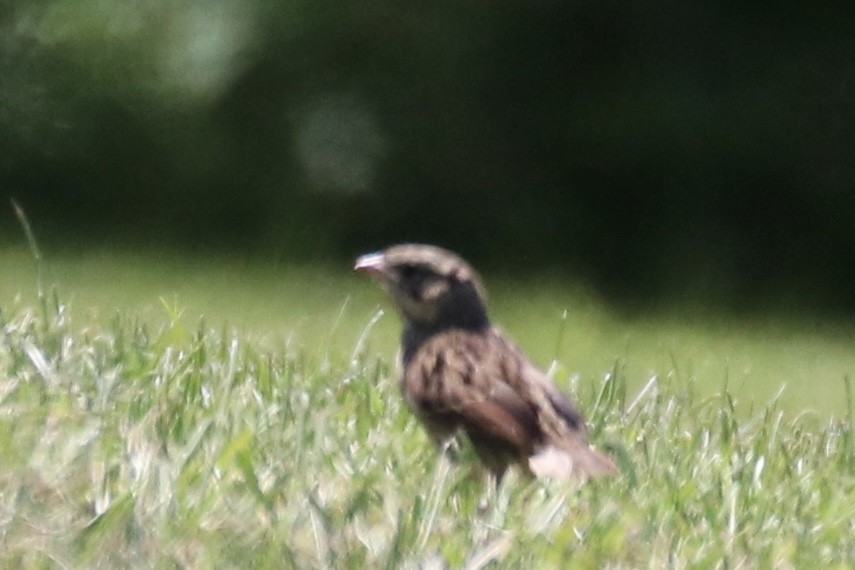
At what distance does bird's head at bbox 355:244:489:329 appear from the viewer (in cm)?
652

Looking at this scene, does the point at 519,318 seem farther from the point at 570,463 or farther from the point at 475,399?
the point at 570,463

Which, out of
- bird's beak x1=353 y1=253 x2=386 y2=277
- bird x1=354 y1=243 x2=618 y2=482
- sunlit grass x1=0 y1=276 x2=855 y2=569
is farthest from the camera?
bird's beak x1=353 y1=253 x2=386 y2=277

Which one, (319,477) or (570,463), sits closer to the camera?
(319,477)

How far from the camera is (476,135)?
493 inches

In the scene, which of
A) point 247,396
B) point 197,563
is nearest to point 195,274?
point 247,396

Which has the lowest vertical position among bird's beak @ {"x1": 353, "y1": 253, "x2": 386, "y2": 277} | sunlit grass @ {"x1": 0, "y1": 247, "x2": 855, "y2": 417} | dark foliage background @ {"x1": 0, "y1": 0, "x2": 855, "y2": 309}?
sunlit grass @ {"x1": 0, "y1": 247, "x2": 855, "y2": 417}

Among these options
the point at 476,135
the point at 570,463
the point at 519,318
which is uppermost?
the point at 570,463

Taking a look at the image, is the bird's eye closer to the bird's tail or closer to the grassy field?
the grassy field

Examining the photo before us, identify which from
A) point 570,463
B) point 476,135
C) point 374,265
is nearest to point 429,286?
point 374,265

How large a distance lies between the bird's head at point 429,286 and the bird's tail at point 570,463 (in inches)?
32.1

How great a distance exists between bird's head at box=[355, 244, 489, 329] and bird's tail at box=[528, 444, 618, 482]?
0.82 meters

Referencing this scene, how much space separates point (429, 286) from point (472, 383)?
0.59m

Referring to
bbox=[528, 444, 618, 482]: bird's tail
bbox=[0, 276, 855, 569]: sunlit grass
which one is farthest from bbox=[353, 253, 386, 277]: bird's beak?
bbox=[528, 444, 618, 482]: bird's tail

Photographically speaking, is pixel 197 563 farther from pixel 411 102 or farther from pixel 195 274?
pixel 411 102
